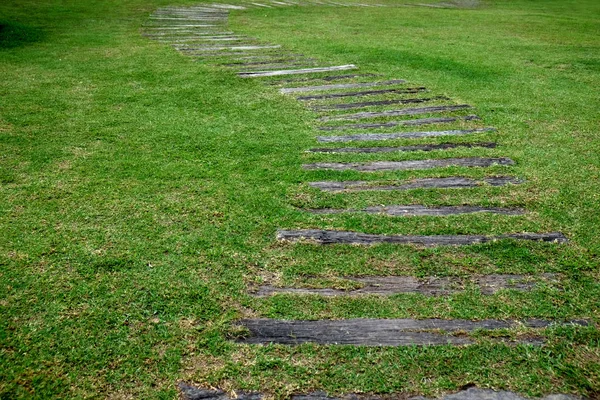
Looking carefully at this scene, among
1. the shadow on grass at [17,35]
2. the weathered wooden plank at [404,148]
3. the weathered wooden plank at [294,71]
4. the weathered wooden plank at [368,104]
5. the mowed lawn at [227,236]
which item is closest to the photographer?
the mowed lawn at [227,236]

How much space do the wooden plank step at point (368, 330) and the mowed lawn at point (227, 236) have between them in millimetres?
58

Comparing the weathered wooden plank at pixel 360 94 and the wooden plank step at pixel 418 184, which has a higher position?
the weathered wooden plank at pixel 360 94

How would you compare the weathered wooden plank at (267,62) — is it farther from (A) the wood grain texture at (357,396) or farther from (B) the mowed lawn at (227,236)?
(A) the wood grain texture at (357,396)

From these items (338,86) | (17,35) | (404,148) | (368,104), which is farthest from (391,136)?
(17,35)

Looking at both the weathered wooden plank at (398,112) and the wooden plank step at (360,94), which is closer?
the weathered wooden plank at (398,112)

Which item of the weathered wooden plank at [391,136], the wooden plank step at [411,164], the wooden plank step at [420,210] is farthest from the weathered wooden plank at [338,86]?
the wooden plank step at [420,210]

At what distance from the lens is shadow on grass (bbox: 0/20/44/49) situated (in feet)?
27.9

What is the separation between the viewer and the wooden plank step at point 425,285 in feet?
9.57

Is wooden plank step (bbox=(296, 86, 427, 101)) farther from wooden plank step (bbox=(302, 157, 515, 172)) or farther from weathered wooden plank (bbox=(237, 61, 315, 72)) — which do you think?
wooden plank step (bbox=(302, 157, 515, 172))

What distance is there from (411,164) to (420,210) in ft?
2.92

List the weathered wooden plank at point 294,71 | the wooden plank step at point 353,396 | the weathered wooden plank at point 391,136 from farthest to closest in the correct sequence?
the weathered wooden plank at point 294,71
the weathered wooden plank at point 391,136
the wooden plank step at point 353,396

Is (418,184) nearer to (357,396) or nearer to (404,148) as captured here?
(404,148)

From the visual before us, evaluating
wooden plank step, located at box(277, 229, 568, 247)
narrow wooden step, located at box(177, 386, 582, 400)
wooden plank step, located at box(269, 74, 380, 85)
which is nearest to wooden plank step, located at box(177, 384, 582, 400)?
narrow wooden step, located at box(177, 386, 582, 400)

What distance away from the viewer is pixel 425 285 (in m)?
2.98
